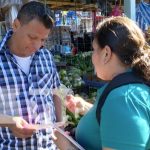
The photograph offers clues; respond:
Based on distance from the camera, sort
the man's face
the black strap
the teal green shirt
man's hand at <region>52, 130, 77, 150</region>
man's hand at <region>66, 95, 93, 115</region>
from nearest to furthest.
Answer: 1. the teal green shirt
2. the black strap
3. man's hand at <region>52, 130, 77, 150</region>
4. man's hand at <region>66, 95, 93, 115</region>
5. the man's face

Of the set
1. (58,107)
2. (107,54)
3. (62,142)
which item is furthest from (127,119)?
(58,107)

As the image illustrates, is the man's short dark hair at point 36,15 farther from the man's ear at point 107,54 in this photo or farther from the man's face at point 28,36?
the man's ear at point 107,54

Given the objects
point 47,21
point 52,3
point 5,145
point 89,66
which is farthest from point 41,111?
point 52,3

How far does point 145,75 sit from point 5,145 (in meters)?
0.94

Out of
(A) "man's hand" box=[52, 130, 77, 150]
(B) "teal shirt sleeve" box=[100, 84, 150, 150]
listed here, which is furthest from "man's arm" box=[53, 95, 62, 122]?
(B) "teal shirt sleeve" box=[100, 84, 150, 150]

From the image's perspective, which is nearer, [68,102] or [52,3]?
[68,102]

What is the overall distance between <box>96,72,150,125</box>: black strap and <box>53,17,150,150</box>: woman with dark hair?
0.01 meters

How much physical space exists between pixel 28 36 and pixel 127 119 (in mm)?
1029

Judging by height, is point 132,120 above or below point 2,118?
above

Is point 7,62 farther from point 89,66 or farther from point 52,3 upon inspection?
point 52,3

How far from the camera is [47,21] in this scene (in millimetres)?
2225

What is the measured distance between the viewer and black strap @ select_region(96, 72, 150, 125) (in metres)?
1.46

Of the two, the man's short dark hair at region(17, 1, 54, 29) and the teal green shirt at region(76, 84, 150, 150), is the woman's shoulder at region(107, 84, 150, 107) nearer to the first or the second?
the teal green shirt at region(76, 84, 150, 150)

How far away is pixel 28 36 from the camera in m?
2.21
